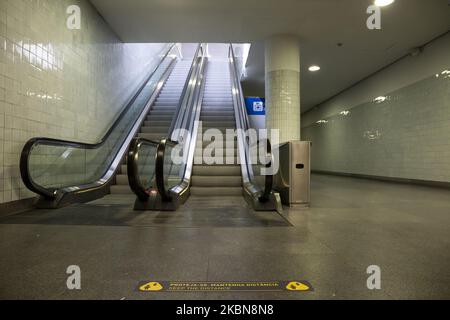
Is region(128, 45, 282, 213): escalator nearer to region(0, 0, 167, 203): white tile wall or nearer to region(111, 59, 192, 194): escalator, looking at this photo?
region(111, 59, 192, 194): escalator

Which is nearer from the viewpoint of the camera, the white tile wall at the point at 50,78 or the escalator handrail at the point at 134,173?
the white tile wall at the point at 50,78

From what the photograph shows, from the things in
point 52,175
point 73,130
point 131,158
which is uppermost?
point 73,130

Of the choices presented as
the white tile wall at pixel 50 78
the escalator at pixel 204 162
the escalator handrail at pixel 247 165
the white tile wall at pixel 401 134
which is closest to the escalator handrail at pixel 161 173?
the escalator at pixel 204 162

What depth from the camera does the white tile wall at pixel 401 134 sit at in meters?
6.70

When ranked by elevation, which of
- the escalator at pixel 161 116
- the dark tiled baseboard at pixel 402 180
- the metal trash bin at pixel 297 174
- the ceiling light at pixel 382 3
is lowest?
the dark tiled baseboard at pixel 402 180

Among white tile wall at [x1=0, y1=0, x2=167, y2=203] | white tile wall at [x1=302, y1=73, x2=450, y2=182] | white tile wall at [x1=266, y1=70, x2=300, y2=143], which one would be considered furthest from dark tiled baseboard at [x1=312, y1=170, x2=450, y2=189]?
white tile wall at [x1=0, y1=0, x2=167, y2=203]

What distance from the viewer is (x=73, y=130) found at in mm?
5141

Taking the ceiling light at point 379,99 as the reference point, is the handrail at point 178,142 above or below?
below

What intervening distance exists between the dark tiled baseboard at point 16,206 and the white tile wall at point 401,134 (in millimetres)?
8598

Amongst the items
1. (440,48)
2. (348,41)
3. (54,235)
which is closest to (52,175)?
(54,235)

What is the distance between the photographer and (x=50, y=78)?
4422mm

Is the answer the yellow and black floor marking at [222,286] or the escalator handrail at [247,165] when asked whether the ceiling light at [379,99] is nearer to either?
the escalator handrail at [247,165]
